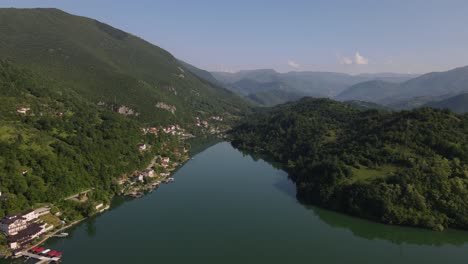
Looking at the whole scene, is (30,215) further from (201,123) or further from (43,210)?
(201,123)

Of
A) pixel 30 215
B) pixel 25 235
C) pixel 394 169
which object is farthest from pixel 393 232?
pixel 30 215

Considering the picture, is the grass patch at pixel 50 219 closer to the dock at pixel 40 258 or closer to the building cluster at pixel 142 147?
the dock at pixel 40 258

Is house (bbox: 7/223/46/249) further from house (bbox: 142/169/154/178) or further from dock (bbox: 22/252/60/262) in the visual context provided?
house (bbox: 142/169/154/178)

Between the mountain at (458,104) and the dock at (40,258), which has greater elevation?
the mountain at (458,104)

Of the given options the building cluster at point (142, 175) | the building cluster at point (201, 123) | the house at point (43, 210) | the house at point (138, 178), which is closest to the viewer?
the house at point (43, 210)

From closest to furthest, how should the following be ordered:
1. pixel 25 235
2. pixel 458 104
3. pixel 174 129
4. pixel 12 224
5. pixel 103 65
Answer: pixel 12 224
pixel 25 235
pixel 174 129
pixel 103 65
pixel 458 104

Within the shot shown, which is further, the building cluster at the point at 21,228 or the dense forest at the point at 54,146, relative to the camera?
the dense forest at the point at 54,146

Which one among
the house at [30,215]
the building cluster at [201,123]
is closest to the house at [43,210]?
the house at [30,215]

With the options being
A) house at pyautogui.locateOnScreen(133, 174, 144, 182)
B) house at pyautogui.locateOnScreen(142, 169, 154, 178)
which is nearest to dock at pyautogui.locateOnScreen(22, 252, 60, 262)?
house at pyautogui.locateOnScreen(133, 174, 144, 182)
